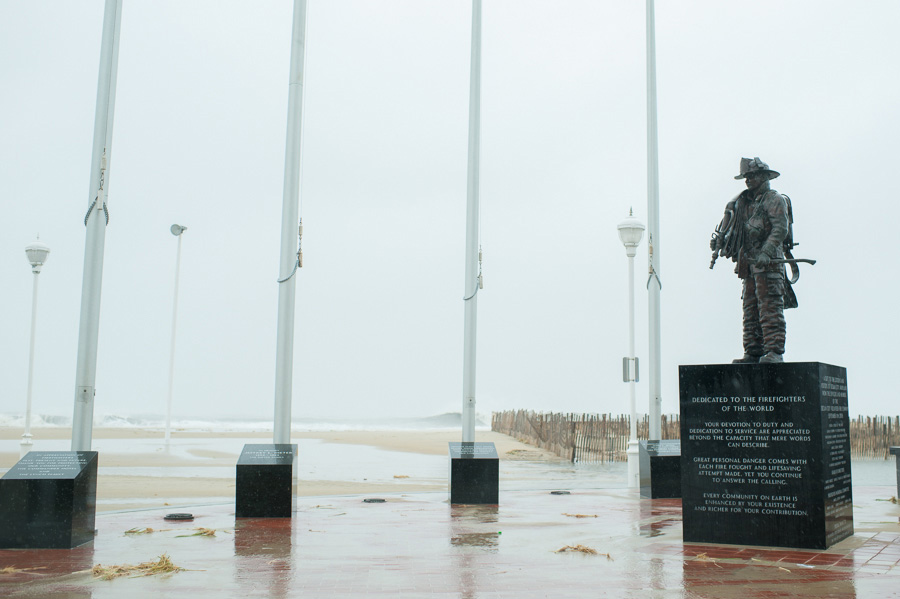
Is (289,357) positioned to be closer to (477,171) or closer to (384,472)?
(477,171)

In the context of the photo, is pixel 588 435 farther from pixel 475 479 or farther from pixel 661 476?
pixel 475 479

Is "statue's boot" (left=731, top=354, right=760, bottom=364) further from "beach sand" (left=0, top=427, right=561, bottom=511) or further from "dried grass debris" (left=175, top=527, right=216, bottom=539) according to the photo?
"beach sand" (left=0, top=427, right=561, bottom=511)

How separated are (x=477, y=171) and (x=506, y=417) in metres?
34.6

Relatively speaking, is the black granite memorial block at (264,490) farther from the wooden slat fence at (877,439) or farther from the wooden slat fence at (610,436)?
the wooden slat fence at (877,439)

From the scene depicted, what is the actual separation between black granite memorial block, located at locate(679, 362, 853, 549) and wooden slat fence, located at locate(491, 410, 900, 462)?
66.8ft

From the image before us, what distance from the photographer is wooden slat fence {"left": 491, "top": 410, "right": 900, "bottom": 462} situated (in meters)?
29.8

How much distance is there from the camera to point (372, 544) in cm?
911

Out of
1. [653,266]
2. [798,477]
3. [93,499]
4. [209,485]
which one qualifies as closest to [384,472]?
[209,485]

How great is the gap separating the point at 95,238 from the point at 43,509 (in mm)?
3370

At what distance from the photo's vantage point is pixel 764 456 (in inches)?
354

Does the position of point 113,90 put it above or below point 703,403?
above

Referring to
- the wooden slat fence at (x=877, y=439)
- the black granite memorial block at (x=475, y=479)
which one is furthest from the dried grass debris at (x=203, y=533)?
the wooden slat fence at (x=877, y=439)

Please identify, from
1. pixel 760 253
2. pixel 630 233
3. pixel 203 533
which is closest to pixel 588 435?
pixel 630 233

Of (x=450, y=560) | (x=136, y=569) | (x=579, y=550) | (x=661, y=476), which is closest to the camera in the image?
(x=136, y=569)
